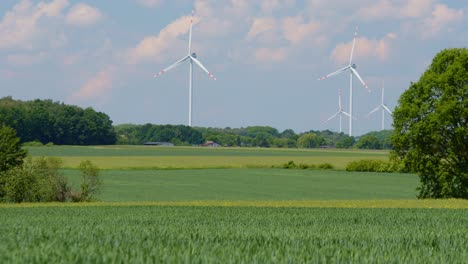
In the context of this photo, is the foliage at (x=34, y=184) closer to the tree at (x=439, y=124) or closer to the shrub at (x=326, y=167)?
the tree at (x=439, y=124)

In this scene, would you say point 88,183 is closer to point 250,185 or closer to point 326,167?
point 250,185

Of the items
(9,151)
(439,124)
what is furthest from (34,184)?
(439,124)

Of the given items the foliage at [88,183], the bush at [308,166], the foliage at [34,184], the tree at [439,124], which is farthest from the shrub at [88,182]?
the bush at [308,166]

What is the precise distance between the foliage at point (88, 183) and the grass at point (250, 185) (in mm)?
3348

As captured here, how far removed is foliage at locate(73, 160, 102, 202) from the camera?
2261 inches

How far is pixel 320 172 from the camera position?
10344cm

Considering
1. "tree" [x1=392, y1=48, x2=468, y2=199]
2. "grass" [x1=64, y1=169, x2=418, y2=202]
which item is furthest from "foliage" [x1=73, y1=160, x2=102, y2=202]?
"tree" [x1=392, y1=48, x2=468, y2=199]

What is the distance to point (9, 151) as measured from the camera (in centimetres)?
6188

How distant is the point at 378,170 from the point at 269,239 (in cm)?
9078

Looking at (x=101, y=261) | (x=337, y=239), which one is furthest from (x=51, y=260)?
(x=337, y=239)

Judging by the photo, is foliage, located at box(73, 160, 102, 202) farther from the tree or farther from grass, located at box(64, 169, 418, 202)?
the tree

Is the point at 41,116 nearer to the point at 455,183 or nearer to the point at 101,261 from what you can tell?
the point at 455,183

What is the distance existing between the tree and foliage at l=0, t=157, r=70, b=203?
91.7ft

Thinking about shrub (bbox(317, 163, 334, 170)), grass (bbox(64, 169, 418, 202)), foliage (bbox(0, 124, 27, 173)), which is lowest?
grass (bbox(64, 169, 418, 202))
